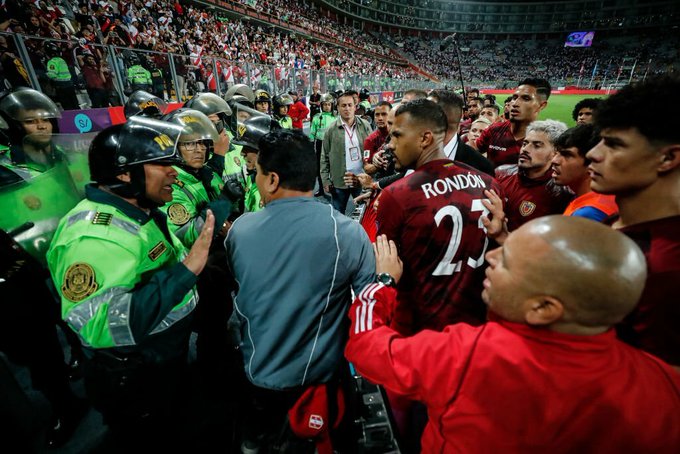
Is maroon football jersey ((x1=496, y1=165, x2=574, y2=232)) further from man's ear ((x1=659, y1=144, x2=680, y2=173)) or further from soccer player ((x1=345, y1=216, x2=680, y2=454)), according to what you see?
→ soccer player ((x1=345, y1=216, x2=680, y2=454))

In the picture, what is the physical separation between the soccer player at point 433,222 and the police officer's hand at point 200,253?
1.05 metres

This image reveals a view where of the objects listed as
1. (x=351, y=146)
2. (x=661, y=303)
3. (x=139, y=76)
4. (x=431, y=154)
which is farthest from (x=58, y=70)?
(x=661, y=303)

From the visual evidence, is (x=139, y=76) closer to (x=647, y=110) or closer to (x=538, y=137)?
(x=538, y=137)

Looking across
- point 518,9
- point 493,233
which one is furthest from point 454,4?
point 493,233

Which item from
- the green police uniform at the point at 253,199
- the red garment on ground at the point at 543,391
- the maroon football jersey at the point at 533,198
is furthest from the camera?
the green police uniform at the point at 253,199

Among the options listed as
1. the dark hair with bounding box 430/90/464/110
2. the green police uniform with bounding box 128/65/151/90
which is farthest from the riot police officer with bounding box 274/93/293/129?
the dark hair with bounding box 430/90/464/110

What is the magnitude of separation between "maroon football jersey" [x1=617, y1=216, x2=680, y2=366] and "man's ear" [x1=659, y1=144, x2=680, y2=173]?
0.24 metres

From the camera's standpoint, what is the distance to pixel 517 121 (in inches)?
169

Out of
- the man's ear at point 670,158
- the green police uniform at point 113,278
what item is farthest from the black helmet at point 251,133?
the man's ear at point 670,158

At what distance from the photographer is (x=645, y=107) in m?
1.41

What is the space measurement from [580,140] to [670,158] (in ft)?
3.89

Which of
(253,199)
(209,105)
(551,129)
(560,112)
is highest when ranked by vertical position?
(209,105)

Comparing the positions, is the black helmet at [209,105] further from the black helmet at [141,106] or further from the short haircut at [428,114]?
the short haircut at [428,114]

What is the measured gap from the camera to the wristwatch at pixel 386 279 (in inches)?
55.2
